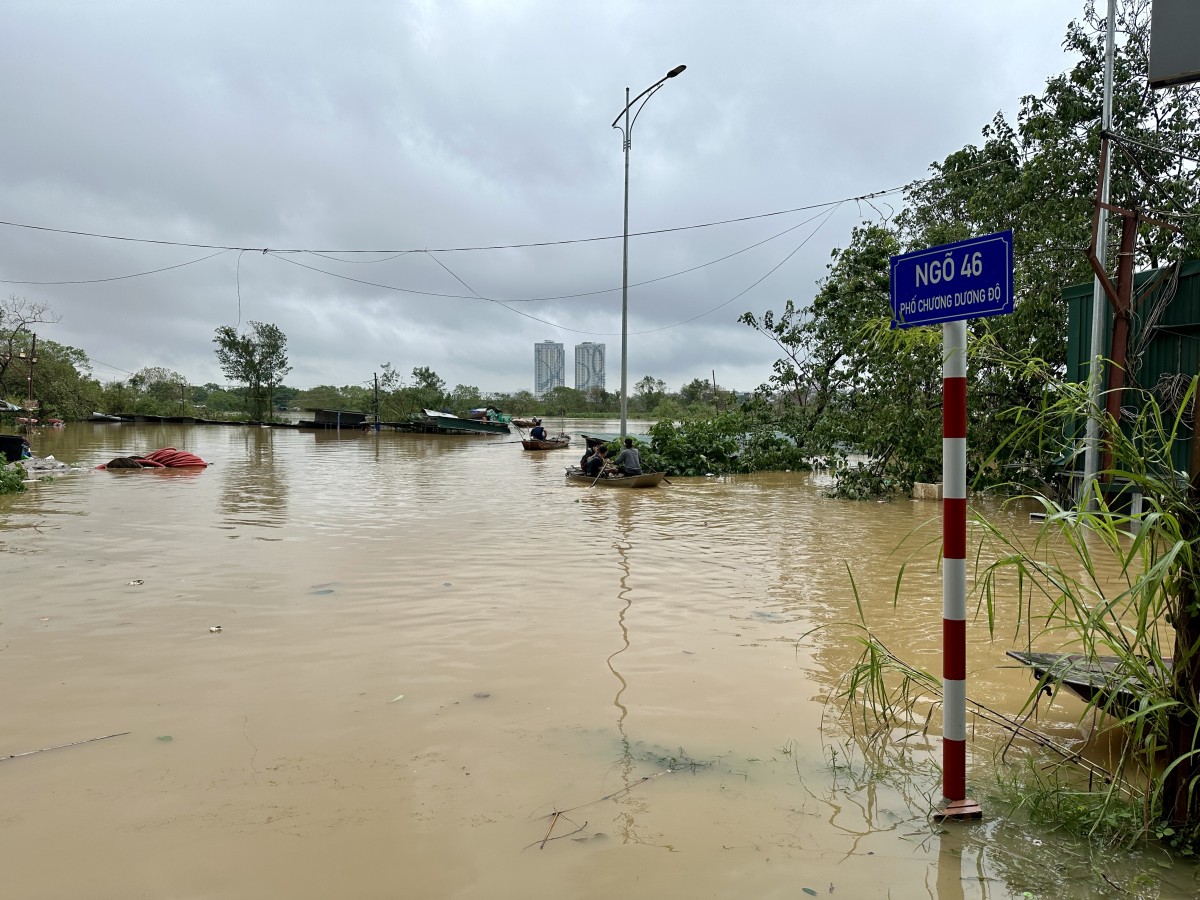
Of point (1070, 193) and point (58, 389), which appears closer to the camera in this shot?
point (1070, 193)

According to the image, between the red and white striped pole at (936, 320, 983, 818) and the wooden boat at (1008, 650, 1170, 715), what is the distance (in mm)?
349

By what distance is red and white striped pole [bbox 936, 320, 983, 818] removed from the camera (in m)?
2.88

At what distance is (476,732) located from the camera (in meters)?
3.78

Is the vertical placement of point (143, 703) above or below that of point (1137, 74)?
below

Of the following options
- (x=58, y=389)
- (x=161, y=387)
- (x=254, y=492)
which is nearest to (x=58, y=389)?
(x=58, y=389)

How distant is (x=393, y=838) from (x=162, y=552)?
7233 millimetres

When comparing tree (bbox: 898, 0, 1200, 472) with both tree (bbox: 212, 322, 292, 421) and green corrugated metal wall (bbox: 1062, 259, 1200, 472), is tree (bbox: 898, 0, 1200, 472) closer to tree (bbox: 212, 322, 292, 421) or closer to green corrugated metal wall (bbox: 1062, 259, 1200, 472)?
green corrugated metal wall (bbox: 1062, 259, 1200, 472)

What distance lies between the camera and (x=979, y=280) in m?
2.73

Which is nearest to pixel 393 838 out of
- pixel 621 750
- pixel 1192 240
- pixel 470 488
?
pixel 621 750

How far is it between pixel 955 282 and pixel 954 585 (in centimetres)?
114

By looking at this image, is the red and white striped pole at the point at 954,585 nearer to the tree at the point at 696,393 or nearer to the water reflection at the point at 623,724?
the water reflection at the point at 623,724

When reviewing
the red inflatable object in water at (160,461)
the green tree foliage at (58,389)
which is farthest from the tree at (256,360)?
the red inflatable object in water at (160,461)

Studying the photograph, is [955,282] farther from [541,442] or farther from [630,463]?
[541,442]

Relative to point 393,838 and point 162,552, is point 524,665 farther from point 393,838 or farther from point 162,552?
point 162,552
